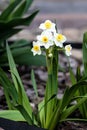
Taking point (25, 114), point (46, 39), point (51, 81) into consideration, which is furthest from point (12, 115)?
point (46, 39)

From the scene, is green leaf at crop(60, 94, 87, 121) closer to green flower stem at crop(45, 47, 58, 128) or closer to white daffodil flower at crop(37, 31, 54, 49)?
green flower stem at crop(45, 47, 58, 128)

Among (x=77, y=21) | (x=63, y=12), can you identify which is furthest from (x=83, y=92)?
(x=63, y=12)

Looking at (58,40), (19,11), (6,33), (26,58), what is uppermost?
(58,40)

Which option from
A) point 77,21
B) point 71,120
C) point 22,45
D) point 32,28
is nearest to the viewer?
point 71,120

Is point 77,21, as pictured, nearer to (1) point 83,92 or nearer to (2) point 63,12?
(2) point 63,12

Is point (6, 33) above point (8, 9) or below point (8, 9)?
below

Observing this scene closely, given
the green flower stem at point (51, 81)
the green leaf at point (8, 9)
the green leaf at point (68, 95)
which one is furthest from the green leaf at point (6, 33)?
the green leaf at point (68, 95)

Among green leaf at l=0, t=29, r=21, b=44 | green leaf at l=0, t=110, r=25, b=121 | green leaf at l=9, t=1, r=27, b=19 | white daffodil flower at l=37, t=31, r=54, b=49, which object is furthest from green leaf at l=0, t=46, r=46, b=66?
white daffodil flower at l=37, t=31, r=54, b=49

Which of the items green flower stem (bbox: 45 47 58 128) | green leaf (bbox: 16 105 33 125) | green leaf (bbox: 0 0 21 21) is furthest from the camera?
green leaf (bbox: 0 0 21 21)

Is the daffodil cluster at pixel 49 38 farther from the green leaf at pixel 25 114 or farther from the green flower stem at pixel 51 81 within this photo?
the green leaf at pixel 25 114

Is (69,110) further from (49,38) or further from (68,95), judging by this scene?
(49,38)

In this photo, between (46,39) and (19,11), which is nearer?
(46,39)
